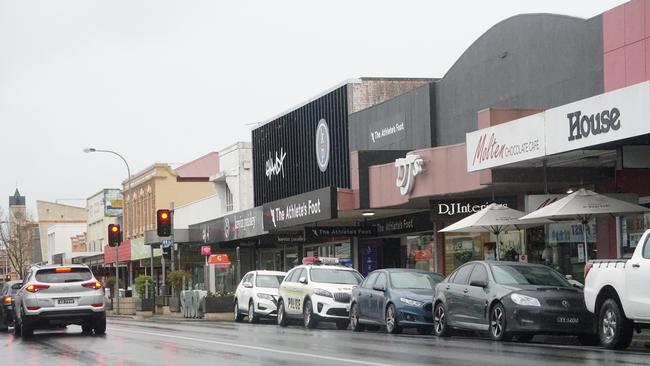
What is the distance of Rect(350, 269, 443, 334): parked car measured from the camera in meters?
22.0

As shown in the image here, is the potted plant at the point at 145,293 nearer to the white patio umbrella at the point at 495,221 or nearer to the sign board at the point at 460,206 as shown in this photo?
the sign board at the point at 460,206

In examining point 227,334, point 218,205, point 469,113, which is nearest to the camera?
point 227,334

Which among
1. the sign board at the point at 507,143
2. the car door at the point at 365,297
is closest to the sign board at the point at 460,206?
the sign board at the point at 507,143

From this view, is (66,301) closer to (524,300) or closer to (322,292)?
(322,292)

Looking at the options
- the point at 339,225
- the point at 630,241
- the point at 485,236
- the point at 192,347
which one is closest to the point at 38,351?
the point at 192,347

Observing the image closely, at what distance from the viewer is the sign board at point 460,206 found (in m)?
27.5

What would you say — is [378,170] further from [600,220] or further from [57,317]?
[57,317]

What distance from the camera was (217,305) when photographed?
124 ft

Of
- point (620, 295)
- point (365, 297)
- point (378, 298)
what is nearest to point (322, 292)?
point (365, 297)

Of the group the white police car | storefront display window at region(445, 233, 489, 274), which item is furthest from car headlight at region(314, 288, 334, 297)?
storefront display window at region(445, 233, 489, 274)

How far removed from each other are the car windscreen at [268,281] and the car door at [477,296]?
13.4 metres

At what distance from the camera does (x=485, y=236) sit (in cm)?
2980

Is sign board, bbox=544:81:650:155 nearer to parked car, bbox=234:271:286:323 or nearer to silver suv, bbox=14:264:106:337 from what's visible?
silver suv, bbox=14:264:106:337

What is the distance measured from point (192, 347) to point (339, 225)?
792 inches
